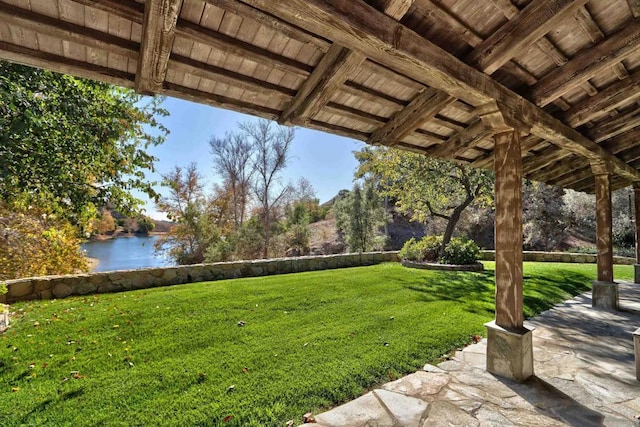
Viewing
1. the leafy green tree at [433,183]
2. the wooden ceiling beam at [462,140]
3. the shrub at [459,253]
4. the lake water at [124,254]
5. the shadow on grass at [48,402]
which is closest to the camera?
the shadow on grass at [48,402]

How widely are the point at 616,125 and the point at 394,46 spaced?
4564 millimetres

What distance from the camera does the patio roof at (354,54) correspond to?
5.83 ft

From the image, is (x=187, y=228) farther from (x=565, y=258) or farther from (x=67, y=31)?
(x=565, y=258)

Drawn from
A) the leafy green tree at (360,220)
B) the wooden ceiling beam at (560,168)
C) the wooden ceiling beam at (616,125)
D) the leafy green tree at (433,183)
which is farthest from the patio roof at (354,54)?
the leafy green tree at (360,220)

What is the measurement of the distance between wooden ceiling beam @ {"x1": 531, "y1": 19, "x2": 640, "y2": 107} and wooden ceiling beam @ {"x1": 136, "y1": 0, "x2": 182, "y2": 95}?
11.2 ft

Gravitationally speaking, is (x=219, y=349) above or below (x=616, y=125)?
below

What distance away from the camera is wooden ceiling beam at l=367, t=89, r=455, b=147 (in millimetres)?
2994

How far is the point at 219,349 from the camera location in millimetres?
3531

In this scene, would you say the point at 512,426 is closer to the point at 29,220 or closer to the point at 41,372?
the point at 41,372

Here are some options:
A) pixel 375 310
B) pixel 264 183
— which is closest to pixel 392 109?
pixel 375 310

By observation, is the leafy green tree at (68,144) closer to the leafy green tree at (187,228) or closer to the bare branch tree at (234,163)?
the leafy green tree at (187,228)

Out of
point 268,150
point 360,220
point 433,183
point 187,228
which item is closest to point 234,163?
point 268,150

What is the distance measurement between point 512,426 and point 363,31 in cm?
310

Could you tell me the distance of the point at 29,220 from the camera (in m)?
6.43
